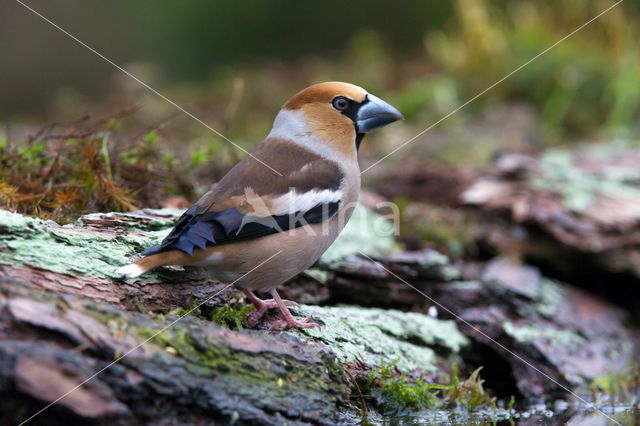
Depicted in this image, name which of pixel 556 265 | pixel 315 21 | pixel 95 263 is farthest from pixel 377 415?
pixel 315 21

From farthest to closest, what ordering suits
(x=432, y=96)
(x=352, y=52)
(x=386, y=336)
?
(x=352, y=52) → (x=432, y=96) → (x=386, y=336)

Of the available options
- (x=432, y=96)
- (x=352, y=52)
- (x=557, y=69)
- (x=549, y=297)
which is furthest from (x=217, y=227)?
(x=352, y=52)

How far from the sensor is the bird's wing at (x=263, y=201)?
3564 mm

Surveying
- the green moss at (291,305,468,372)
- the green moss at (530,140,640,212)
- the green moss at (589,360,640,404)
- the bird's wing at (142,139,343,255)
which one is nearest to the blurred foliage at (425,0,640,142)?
the green moss at (530,140,640,212)

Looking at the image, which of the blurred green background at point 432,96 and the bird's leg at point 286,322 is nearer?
the bird's leg at point 286,322

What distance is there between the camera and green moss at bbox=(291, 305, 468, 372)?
13.0 ft

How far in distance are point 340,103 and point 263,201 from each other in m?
1.10

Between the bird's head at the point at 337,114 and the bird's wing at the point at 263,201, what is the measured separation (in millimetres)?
227

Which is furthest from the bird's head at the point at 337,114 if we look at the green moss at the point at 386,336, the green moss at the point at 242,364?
the green moss at the point at 242,364

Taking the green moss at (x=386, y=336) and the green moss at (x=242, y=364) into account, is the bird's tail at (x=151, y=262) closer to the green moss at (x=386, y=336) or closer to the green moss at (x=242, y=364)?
the green moss at (x=242, y=364)

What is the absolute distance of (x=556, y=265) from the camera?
6.33m

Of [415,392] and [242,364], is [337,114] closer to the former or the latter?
[415,392]

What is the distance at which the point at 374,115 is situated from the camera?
4.61 meters

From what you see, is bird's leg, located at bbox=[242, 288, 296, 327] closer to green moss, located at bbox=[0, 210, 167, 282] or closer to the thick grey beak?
green moss, located at bbox=[0, 210, 167, 282]
